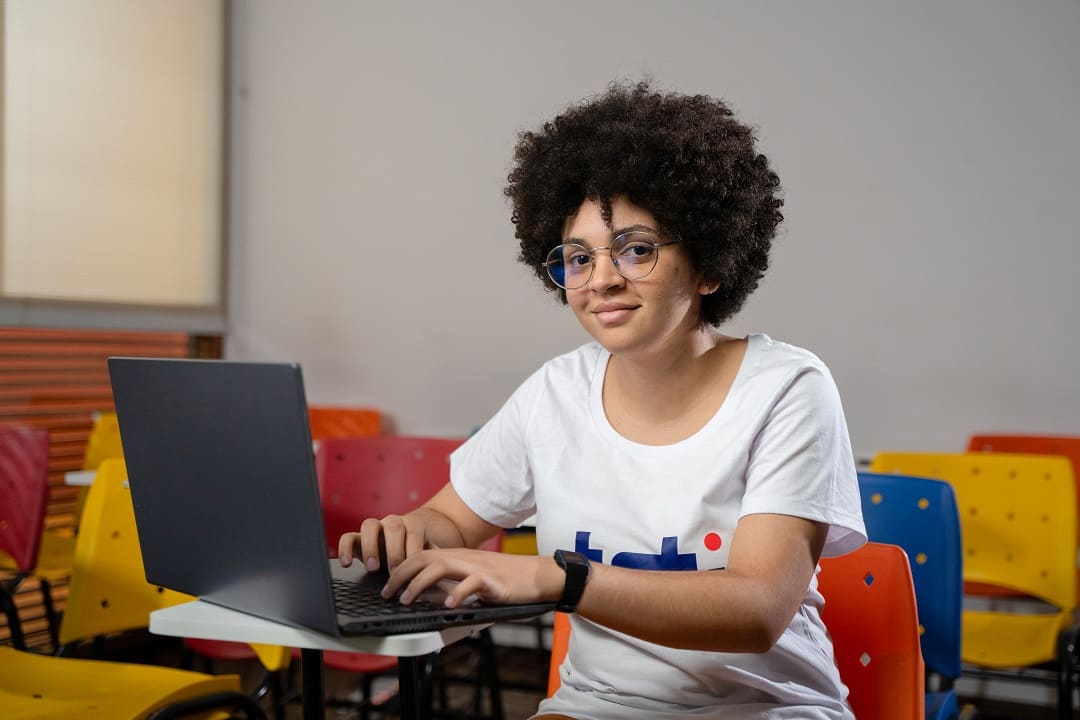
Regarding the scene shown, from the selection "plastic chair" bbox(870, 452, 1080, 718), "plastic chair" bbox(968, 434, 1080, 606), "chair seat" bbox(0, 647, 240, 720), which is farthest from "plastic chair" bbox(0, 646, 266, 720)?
"plastic chair" bbox(968, 434, 1080, 606)

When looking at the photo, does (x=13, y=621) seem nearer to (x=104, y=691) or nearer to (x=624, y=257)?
(x=104, y=691)

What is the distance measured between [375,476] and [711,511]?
1397 mm

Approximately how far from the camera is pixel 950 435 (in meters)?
3.71

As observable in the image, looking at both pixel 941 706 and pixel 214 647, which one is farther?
pixel 214 647

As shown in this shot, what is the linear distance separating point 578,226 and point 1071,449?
2.69 meters

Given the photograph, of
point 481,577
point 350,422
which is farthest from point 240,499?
point 350,422

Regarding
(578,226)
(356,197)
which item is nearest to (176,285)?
(356,197)

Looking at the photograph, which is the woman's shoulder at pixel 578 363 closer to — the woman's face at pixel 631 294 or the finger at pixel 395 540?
the woman's face at pixel 631 294

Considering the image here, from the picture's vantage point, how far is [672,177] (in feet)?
4.55

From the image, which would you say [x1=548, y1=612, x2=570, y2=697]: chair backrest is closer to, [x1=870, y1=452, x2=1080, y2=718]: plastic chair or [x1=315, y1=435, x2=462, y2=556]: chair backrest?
[x1=315, y1=435, x2=462, y2=556]: chair backrest

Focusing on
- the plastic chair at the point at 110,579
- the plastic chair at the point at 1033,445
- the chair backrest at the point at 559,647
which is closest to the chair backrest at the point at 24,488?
the plastic chair at the point at 110,579

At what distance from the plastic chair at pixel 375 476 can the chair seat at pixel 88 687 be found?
2.20 feet

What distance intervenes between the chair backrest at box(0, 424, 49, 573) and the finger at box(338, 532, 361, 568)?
2.02m

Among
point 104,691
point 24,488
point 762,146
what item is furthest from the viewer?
point 762,146
